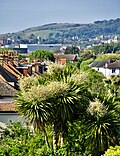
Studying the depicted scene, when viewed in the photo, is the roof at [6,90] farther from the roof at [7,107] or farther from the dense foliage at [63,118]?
the dense foliage at [63,118]

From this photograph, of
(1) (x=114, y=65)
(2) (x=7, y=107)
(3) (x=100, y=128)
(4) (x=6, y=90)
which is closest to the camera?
(3) (x=100, y=128)

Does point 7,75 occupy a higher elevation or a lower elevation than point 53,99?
lower

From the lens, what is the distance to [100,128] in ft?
49.2

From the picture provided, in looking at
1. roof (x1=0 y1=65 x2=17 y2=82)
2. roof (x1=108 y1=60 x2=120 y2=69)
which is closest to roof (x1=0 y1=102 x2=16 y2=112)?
roof (x1=0 y1=65 x2=17 y2=82)

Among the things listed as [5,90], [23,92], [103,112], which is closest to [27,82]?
[23,92]

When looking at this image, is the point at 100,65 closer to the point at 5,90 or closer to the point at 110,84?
the point at 110,84

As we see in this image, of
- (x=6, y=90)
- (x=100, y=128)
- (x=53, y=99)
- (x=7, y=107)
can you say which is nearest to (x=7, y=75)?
(x=6, y=90)

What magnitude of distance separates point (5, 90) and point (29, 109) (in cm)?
1372

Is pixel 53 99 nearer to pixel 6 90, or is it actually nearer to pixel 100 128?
pixel 100 128

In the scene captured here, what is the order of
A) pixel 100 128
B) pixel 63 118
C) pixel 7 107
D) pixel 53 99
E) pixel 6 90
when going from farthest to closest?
pixel 6 90
pixel 7 107
pixel 100 128
pixel 63 118
pixel 53 99

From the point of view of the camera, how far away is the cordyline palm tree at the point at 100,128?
1501cm

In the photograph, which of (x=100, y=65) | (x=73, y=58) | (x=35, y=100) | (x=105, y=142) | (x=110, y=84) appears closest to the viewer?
(x=35, y=100)

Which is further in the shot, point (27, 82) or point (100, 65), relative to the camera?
point (100, 65)

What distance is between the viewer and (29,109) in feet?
47.6
